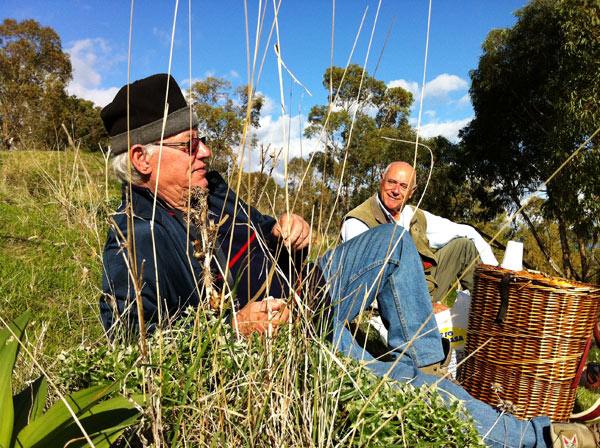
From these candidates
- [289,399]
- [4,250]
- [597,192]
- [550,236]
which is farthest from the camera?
[550,236]

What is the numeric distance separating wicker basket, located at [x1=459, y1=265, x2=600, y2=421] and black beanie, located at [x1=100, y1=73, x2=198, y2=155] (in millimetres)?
1601

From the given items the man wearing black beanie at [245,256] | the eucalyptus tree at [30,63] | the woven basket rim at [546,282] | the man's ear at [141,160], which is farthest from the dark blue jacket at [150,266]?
the eucalyptus tree at [30,63]

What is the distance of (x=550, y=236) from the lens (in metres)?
12.2

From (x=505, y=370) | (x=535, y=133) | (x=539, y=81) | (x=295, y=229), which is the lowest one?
(x=505, y=370)

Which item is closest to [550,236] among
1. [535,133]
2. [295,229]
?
[535,133]

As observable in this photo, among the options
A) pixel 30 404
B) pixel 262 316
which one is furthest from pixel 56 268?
pixel 262 316

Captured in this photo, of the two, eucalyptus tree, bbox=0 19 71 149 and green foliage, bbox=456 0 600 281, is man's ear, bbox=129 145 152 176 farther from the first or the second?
eucalyptus tree, bbox=0 19 71 149

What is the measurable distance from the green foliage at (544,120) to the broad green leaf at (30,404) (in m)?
9.30

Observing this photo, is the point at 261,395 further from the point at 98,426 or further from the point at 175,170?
the point at 175,170

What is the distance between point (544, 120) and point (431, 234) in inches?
366

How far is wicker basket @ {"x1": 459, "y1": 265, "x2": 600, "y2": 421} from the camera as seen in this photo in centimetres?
185

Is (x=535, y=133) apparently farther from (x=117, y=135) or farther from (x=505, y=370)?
(x=117, y=135)

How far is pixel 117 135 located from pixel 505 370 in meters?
2.09

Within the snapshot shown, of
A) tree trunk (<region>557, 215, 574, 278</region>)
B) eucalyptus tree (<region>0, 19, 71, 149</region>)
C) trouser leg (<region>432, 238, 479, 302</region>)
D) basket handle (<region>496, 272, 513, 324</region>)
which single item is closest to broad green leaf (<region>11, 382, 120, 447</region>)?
basket handle (<region>496, 272, 513, 324</region>)
